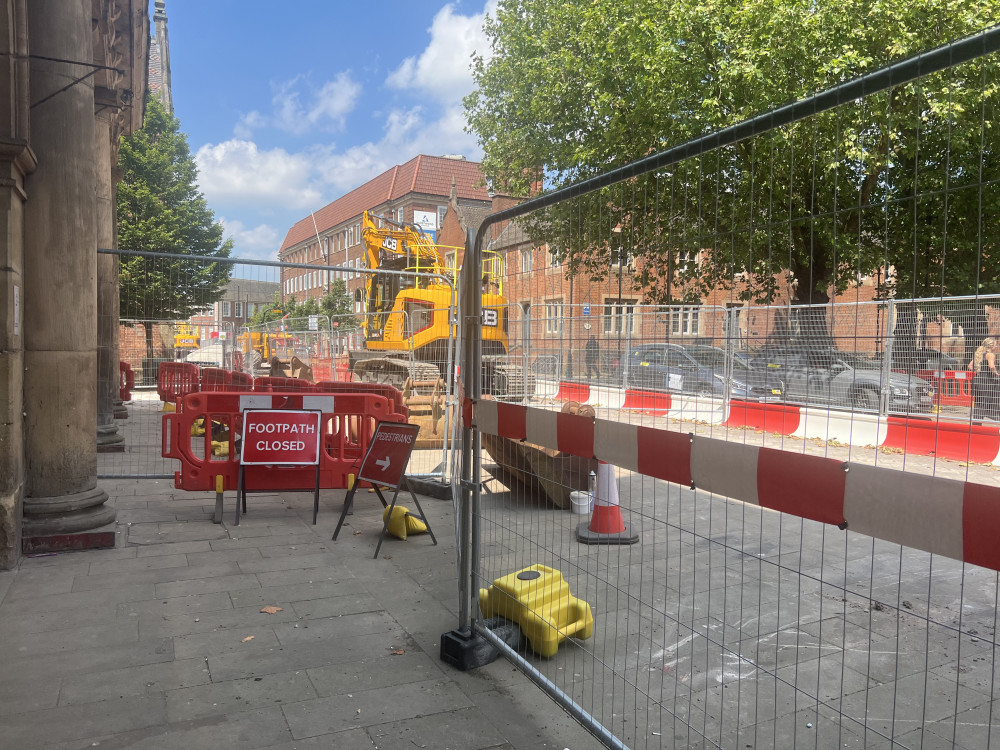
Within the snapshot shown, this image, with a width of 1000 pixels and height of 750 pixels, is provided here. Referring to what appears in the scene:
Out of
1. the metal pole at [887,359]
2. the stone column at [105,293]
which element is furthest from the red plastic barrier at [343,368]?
the metal pole at [887,359]

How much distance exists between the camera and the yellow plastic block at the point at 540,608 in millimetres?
4035

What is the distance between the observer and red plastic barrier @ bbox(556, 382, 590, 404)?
3746mm

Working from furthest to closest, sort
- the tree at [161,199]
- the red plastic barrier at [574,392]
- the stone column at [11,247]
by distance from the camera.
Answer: the tree at [161,199]
the stone column at [11,247]
the red plastic barrier at [574,392]

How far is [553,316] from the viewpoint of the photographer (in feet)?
12.0

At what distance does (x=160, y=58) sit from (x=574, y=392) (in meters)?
70.9

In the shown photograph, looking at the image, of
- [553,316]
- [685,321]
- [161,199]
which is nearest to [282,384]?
[553,316]

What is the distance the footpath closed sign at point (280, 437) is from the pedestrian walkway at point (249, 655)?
2.90ft

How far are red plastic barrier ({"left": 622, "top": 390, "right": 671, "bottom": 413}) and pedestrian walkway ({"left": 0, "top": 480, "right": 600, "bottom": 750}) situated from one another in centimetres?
150

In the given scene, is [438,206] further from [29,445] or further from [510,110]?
[29,445]

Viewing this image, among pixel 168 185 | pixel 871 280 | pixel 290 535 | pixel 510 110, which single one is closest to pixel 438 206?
pixel 168 185

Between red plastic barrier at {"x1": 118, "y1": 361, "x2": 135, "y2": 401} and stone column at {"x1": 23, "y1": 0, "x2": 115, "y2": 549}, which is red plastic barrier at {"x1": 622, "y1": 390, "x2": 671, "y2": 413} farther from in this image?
red plastic barrier at {"x1": 118, "y1": 361, "x2": 135, "y2": 401}

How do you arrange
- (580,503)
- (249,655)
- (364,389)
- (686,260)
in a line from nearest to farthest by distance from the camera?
1. (686,260)
2. (249,655)
3. (580,503)
4. (364,389)

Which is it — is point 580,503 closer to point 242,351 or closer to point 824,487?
point 824,487

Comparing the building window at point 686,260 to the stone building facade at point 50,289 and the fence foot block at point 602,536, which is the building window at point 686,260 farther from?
the stone building facade at point 50,289
